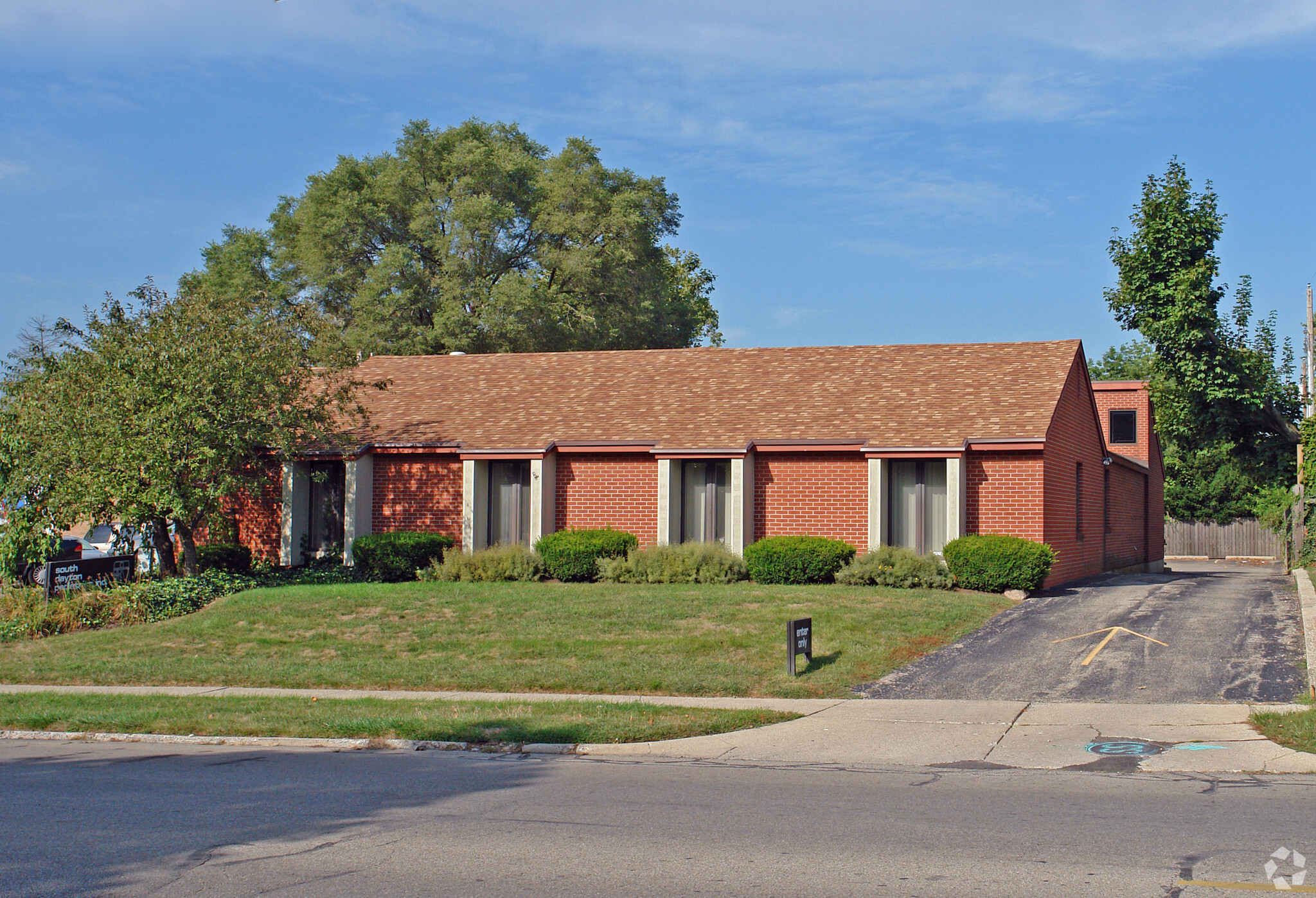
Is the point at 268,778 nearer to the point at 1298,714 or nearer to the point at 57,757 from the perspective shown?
the point at 57,757

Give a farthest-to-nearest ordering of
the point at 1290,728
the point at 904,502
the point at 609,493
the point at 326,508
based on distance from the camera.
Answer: the point at 326,508
the point at 609,493
the point at 904,502
the point at 1290,728

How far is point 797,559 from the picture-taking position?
865 inches

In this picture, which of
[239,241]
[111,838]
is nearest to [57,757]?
[111,838]

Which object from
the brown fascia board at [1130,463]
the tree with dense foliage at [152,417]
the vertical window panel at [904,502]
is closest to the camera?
the tree with dense foliage at [152,417]

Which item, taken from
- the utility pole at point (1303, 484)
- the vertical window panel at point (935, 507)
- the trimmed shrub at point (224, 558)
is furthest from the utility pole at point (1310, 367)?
the trimmed shrub at point (224, 558)

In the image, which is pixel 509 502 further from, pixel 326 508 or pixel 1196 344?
pixel 1196 344

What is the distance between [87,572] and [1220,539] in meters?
45.3

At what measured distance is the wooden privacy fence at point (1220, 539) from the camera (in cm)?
4888

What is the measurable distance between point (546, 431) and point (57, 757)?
15747 millimetres

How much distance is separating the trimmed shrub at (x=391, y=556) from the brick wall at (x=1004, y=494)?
11291 millimetres

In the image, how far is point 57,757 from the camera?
10844 mm

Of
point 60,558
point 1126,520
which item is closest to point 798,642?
point 60,558

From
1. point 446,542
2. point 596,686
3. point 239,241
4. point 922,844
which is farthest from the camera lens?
point 239,241

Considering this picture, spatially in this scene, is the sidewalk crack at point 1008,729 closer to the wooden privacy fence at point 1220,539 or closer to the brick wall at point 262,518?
the brick wall at point 262,518
